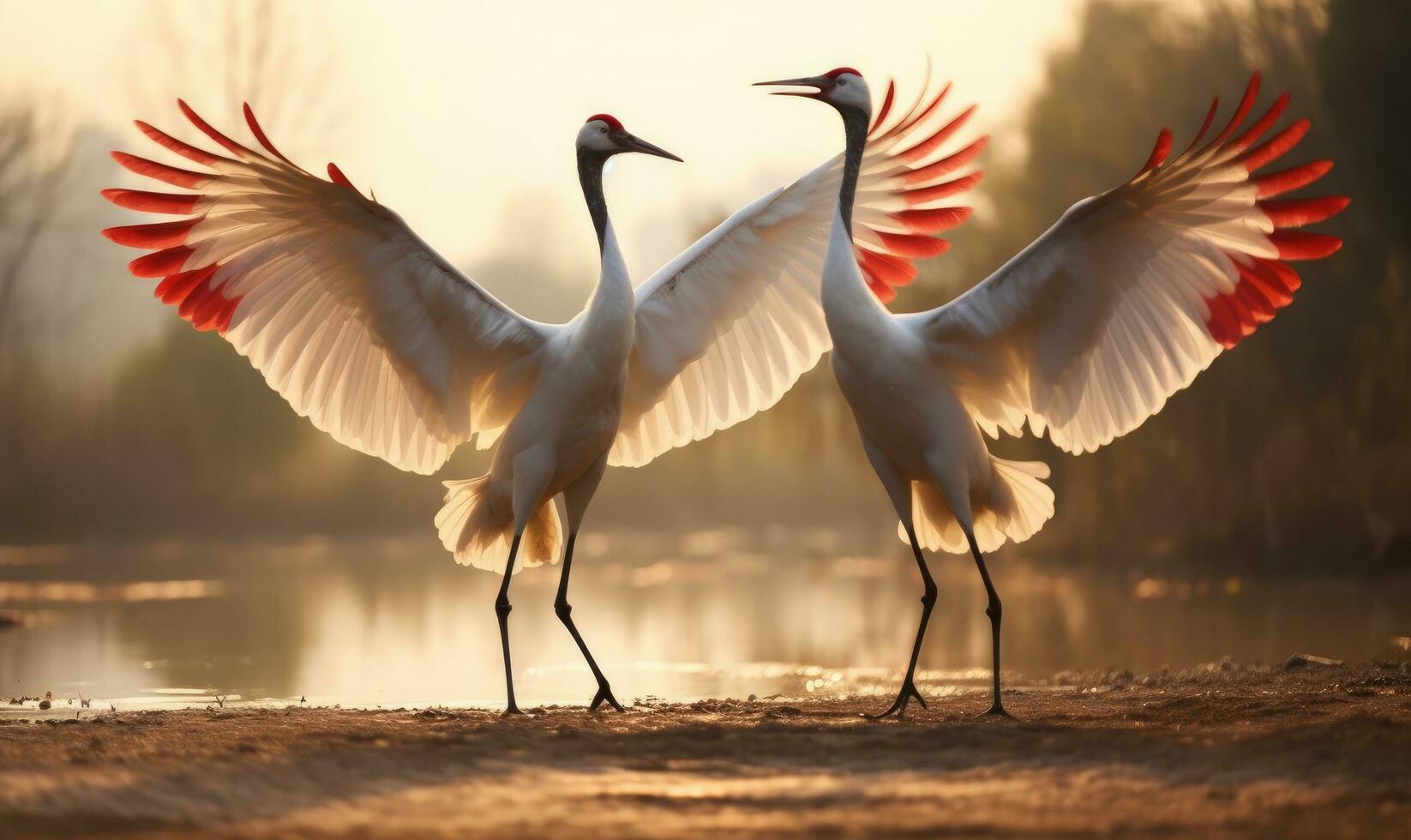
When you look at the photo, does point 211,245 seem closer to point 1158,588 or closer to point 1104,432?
point 1104,432

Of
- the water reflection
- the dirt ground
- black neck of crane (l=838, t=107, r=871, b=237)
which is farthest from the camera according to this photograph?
the water reflection

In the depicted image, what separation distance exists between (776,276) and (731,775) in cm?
520

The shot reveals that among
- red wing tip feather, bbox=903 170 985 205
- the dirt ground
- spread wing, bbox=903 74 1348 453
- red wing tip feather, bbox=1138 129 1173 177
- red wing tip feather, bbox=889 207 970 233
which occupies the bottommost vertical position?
the dirt ground

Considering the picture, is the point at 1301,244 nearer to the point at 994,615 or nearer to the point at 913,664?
the point at 994,615

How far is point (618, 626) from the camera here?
15.8 metres

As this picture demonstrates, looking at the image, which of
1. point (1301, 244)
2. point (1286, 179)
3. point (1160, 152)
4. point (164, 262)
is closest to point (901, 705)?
point (1160, 152)

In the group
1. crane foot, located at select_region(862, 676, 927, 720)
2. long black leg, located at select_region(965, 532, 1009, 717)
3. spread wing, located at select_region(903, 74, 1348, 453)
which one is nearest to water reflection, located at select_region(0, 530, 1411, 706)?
crane foot, located at select_region(862, 676, 927, 720)

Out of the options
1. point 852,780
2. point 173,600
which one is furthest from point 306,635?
point 852,780

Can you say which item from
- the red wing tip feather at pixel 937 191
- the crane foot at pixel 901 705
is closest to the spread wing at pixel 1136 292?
the crane foot at pixel 901 705

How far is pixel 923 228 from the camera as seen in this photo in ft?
34.8

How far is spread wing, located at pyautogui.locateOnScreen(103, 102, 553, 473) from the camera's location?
828cm

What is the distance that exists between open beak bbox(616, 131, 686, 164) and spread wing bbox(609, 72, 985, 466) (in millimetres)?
833

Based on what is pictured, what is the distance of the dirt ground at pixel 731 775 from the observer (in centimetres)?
499

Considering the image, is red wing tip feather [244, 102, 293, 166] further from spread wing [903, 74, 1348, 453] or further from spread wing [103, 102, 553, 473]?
spread wing [903, 74, 1348, 453]
